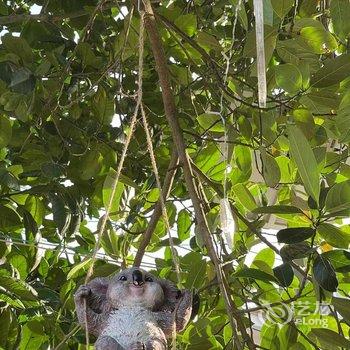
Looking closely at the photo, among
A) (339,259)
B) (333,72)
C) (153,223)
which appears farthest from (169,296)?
(333,72)

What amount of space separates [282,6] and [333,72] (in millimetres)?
103

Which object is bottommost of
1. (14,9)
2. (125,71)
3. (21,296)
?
(21,296)

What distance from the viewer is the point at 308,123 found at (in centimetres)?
89

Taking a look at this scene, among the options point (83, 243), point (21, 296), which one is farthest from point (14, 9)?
point (21, 296)

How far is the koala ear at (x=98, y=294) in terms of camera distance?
581 millimetres

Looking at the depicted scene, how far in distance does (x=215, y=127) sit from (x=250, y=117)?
0.22ft

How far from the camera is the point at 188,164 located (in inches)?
29.2

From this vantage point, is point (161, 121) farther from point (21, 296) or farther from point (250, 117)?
point (21, 296)

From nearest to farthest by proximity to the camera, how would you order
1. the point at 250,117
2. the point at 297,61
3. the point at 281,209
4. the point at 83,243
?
the point at 281,209 → the point at 297,61 → the point at 250,117 → the point at 83,243

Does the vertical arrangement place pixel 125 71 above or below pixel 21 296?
above

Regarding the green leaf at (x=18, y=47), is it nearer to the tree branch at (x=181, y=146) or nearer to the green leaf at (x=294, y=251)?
the tree branch at (x=181, y=146)

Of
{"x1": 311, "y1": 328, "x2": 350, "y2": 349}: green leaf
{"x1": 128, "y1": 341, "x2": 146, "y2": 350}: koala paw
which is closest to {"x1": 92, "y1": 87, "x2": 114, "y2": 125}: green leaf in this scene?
{"x1": 311, "y1": 328, "x2": 350, "y2": 349}: green leaf

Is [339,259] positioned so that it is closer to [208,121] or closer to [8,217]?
[208,121]

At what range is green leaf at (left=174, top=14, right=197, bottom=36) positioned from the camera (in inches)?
40.4
